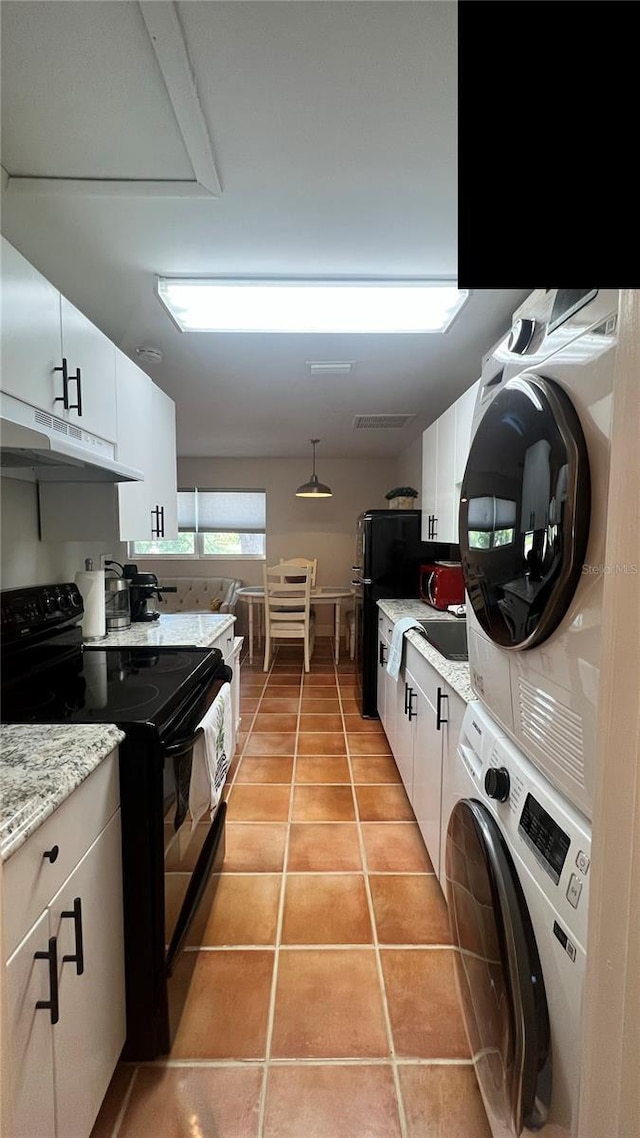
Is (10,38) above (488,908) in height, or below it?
above

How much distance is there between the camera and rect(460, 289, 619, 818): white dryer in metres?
0.61

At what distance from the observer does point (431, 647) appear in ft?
5.96

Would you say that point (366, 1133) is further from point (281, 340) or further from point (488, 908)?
point (281, 340)

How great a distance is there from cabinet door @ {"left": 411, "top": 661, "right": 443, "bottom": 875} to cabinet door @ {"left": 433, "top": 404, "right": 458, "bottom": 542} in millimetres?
850

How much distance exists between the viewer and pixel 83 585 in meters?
1.95

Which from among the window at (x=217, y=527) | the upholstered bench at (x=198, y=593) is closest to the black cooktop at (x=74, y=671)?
the upholstered bench at (x=198, y=593)

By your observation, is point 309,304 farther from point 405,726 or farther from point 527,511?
point 405,726

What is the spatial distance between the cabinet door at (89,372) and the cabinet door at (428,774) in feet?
5.17

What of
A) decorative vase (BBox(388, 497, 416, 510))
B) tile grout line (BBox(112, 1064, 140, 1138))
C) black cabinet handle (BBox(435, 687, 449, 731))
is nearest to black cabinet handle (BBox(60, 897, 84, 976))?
tile grout line (BBox(112, 1064, 140, 1138))

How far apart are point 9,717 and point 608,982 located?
1189 millimetres

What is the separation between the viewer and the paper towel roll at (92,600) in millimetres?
1954

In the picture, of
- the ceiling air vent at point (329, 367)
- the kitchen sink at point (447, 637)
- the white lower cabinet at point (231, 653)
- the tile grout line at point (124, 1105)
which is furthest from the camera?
the ceiling air vent at point (329, 367)

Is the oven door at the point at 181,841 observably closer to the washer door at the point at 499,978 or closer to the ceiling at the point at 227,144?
the washer door at the point at 499,978

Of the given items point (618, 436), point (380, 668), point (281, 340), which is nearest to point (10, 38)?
point (618, 436)
